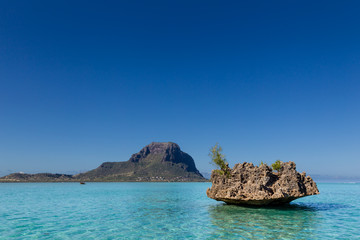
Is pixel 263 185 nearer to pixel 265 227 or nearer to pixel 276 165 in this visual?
pixel 276 165

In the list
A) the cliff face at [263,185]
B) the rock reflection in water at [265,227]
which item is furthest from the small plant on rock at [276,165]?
the rock reflection in water at [265,227]

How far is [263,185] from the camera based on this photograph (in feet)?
103

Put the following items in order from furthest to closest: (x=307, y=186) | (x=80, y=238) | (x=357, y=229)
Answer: (x=307, y=186) → (x=357, y=229) → (x=80, y=238)

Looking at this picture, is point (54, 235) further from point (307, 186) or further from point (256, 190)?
point (307, 186)

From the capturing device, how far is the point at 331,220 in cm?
2389

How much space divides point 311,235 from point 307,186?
630 inches

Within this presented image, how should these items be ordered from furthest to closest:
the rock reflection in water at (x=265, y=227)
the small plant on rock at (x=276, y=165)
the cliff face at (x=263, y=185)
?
the small plant on rock at (x=276, y=165), the cliff face at (x=263, y=185), the rock reflection in water at (x=265, y=227)

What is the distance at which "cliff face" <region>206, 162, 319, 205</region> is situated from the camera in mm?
30656

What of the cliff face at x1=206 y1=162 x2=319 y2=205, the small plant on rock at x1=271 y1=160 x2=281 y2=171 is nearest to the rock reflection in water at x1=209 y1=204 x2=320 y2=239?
the cliff face at x1=206 y1=162 x2=319 y2=205

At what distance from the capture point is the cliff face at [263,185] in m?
30.7

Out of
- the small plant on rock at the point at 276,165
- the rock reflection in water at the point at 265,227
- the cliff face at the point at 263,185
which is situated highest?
the small plant on rock at the point at 276,165

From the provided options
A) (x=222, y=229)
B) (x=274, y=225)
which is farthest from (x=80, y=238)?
(x=274, y=225)

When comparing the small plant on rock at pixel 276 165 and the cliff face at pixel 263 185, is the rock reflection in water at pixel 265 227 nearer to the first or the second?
the cliff face at pixel 263 185

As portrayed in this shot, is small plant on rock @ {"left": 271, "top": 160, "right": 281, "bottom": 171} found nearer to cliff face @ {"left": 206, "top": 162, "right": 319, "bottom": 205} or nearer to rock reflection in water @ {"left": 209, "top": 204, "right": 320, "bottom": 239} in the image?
cliff face @ {"left": 206, "top": 162, "right": 319, "bottom": 205}
